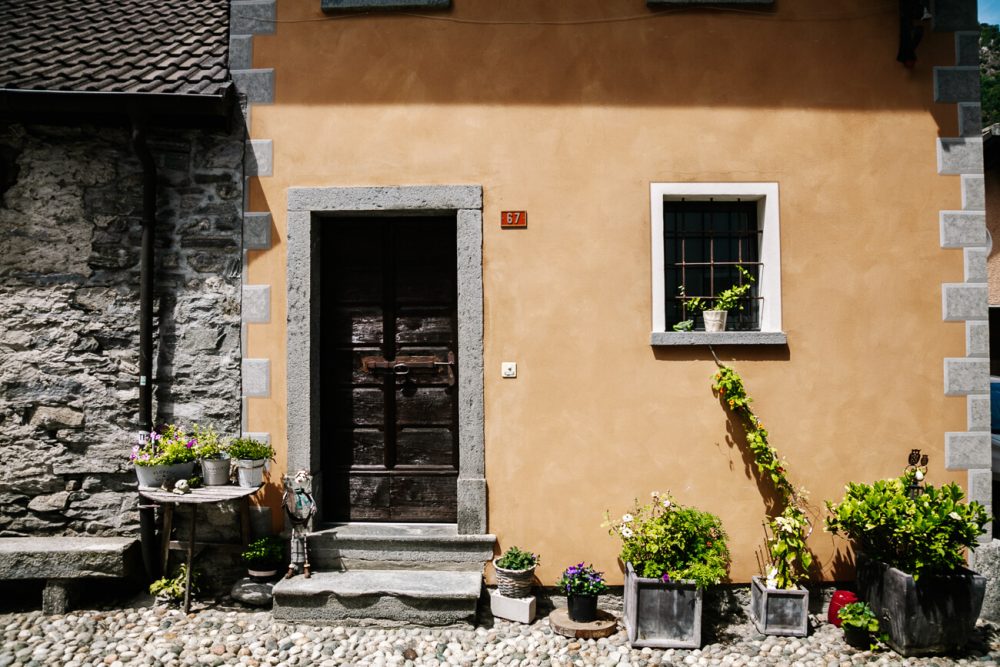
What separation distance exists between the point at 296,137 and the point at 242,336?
54.9 inches

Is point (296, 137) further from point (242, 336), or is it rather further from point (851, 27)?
point (851, 27)

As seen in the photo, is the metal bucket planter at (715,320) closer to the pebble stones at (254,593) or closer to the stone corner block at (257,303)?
the stone corner block at (257,303)

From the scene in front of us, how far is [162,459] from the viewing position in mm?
4469

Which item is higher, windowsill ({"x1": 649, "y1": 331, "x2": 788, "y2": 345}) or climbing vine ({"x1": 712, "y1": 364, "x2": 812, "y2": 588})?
windowsill ({"x1": 649, "y1": 331, "x2": 788, "y2": 345})

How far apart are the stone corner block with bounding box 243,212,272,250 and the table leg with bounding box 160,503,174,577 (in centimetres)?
180

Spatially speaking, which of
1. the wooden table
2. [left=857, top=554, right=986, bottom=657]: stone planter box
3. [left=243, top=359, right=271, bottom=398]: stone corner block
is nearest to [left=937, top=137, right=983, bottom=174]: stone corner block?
[left=857, top=554, right=986, bottom=657]: stone planter box

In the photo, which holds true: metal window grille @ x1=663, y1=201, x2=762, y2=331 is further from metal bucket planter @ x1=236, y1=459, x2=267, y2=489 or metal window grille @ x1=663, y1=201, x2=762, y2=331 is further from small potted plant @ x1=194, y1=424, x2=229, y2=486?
small potted plant @ x1=194, y1=424, x2=229, y2=486

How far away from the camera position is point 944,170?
4715 mm

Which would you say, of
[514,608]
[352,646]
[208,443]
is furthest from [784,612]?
[208,443]

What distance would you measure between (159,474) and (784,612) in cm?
396

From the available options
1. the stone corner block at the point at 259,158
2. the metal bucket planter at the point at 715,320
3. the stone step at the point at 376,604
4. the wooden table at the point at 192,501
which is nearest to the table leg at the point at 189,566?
the wooden table at the point at 192,501

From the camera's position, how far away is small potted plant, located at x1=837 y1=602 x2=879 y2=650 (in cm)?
410

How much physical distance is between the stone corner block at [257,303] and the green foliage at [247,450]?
82cm

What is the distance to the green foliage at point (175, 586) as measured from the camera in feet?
15.1
